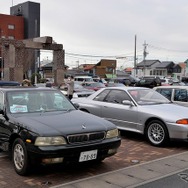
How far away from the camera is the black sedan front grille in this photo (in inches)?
183

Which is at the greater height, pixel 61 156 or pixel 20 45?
pixel 20 45

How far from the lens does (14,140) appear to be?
16.8 ft

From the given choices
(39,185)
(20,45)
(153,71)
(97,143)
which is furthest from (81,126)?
(153,71)

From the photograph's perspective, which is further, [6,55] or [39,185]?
[6,55]

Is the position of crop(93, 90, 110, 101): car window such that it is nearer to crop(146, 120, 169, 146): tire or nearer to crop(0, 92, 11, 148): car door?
crop(146, 120, 169, 146): tire

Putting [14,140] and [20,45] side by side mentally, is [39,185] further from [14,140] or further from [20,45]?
[20,45]

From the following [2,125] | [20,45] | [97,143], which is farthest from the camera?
[20,45]

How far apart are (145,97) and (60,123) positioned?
148 inches

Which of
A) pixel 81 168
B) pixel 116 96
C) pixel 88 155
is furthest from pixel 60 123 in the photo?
pixel 116 96

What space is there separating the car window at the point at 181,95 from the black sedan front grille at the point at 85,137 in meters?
5.17

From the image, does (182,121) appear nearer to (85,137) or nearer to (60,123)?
(85,137)

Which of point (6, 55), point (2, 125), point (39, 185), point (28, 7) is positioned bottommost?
point (39, 185)

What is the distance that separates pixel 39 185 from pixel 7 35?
5543 cm

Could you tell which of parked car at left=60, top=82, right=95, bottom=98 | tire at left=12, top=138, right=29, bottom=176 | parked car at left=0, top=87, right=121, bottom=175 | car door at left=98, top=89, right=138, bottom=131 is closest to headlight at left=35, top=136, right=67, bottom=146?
parked car at left=0, top=87, right=121, bottom=175
